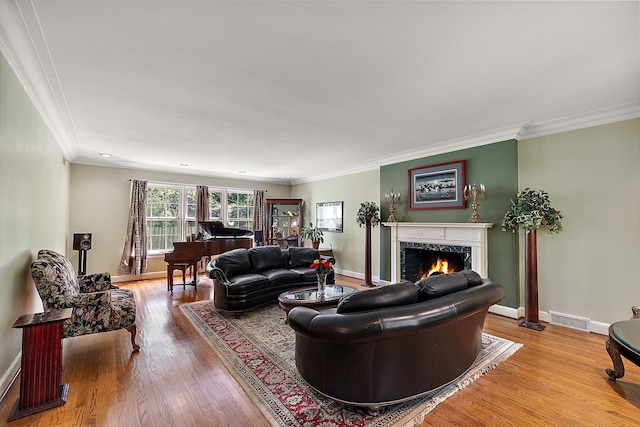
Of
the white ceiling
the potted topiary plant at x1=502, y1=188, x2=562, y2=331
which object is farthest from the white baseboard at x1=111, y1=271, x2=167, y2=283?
the potted topiary plant at x1=502, y1=188, x2=562, y2=331

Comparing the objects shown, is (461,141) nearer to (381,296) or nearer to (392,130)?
(392,130)

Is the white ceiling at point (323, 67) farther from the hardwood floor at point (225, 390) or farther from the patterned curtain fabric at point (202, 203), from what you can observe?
the patterned curtain fabric at point (202, 203)

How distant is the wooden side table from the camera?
1943 millimetres

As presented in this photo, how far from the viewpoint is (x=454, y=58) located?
2168 millimetres

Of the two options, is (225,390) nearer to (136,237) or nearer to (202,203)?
(136,237)

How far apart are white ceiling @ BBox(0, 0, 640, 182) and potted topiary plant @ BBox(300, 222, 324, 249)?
138 inches

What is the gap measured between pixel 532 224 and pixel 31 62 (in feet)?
17.5

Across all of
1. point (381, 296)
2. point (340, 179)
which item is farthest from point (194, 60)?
point (340, 179)

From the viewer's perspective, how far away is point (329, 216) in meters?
7.29

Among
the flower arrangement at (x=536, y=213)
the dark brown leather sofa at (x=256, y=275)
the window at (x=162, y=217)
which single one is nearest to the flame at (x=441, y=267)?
the flower arrangement at (x=536, y=213)

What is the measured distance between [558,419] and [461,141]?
142 inches

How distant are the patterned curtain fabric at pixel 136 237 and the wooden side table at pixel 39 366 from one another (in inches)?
177

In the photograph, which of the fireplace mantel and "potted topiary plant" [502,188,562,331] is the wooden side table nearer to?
the fireplace mantel

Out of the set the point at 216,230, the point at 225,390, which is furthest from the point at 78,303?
the point at 216,230
